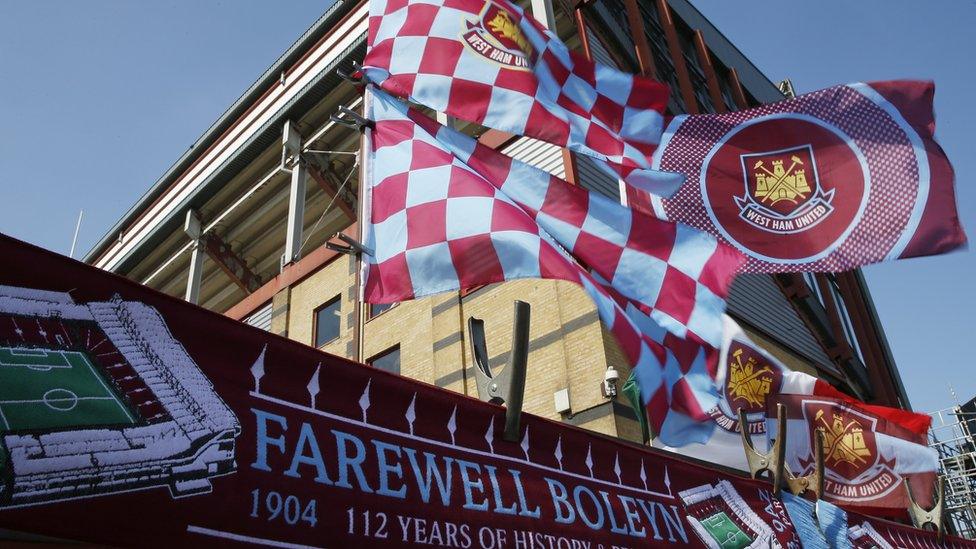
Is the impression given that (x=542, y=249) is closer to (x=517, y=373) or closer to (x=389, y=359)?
(x=517, y=373)

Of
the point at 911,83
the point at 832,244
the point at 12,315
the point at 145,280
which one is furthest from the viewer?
the point at 145,280

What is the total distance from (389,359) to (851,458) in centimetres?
920

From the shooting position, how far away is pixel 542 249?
5.84 metres

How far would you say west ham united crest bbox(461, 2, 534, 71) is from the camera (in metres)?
7.21

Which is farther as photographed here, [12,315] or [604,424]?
[604,424]

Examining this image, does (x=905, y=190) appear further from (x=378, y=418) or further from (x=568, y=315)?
(x=568, y=315)

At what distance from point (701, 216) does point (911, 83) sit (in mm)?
2313

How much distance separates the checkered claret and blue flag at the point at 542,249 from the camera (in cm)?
578

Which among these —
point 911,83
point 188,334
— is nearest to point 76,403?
point 188,334

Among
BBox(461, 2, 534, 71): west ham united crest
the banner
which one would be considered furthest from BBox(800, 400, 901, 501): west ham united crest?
the banner

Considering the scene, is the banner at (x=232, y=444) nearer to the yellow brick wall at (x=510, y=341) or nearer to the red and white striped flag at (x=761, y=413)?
the red and white striped flag at (x=761, y=413)

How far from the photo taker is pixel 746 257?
21.5ft

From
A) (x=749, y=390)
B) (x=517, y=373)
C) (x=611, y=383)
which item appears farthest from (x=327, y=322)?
(x=517, y=373)

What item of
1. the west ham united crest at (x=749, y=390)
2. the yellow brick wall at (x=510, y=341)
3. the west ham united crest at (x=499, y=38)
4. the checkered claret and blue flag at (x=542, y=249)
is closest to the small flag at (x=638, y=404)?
the yellow brick wall at (x=510, y=341)
